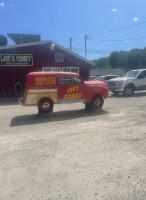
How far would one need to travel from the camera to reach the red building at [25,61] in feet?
46.9

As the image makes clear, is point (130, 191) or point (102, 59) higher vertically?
point (102, 59)

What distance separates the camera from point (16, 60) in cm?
1445

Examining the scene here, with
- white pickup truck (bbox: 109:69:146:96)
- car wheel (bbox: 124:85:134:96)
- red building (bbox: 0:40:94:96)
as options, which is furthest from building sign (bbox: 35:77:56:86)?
car wheel (bbox: 124:85:134:96)

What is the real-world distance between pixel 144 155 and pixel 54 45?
1312 centimetres

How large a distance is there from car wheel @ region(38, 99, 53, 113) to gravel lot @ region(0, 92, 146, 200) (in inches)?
63.7

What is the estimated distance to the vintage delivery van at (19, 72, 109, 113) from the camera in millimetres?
8258

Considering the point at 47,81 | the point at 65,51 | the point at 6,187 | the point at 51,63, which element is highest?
the point at 65,51

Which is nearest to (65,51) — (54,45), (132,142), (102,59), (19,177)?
(54,45)

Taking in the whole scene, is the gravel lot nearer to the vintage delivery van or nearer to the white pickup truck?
the vintage delivery van

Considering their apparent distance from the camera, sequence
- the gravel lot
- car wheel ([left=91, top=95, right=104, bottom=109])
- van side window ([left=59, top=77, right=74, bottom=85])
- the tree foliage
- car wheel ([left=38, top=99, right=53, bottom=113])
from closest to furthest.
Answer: the gravel lot < car wheel ([left=38, top=99, right=53, bottom=113]) < van side window ([left=59, top=77, right=74, bottom=85]) < car wheel ([left=91, top=95, right=104, bottom=109]) < the tree foliage

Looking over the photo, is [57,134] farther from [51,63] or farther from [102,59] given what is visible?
[102,59]

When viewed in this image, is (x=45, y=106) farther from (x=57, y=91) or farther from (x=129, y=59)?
(x=129, y=59)

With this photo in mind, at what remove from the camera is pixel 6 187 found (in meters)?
3.09

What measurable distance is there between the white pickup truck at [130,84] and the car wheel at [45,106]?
753 centimetres
